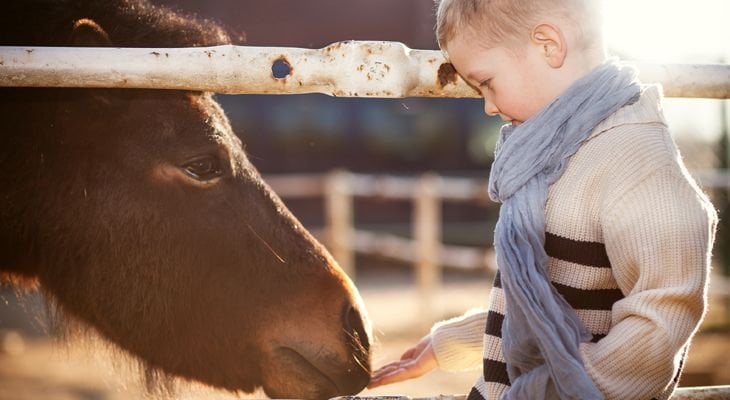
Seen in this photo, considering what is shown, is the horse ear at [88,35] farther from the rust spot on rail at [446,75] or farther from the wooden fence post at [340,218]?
the wooden fence post at [340,218]

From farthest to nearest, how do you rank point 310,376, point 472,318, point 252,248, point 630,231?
1. point 252,248
2. point 310,376
3. point 472,318
4. point 630,231

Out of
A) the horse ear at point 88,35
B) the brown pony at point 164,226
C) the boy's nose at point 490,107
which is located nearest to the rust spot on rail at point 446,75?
the boy's nose at point 490,107

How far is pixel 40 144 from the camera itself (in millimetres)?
2006

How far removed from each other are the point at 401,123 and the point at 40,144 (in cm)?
1349

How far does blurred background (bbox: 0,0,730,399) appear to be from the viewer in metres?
7.38

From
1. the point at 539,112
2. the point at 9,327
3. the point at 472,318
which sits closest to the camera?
the point at 539,112

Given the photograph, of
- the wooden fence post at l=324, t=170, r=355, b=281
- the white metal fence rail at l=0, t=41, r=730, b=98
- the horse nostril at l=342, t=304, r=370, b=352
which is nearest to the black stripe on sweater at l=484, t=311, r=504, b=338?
the white metal fence rail at l=0, t=41, r=730, b=98

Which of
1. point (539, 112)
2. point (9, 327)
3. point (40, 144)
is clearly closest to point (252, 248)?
point (40, 144)

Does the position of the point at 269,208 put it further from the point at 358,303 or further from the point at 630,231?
the point at 630,231

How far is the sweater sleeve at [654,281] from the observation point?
1086 mm

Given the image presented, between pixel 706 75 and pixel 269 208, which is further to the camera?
pixel 269 208

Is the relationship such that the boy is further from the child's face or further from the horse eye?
the horse eye

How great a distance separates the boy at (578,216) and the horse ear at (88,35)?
1094 millimetres

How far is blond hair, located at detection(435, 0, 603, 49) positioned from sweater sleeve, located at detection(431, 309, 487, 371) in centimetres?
63
